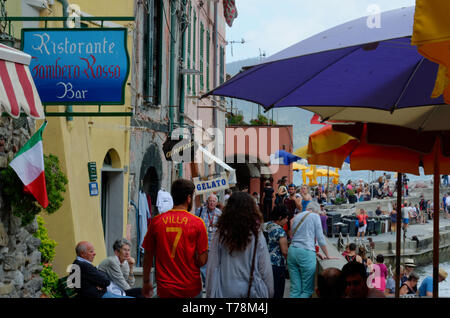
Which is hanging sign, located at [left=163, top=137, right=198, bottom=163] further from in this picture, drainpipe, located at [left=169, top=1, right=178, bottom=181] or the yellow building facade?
the yellow building facade

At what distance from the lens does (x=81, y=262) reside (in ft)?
24.6

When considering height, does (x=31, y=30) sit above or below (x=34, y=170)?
above

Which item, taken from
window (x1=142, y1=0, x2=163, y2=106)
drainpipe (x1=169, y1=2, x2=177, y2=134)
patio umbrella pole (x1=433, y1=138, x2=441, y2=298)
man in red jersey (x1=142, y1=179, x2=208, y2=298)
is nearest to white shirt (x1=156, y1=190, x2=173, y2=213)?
window (x1=142, y1=0, x2=163, y2=106)

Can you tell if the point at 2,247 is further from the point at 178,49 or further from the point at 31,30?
the point at 178,49

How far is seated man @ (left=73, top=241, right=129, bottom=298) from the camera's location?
749cm

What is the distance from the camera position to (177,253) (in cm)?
593

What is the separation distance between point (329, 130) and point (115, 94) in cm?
253

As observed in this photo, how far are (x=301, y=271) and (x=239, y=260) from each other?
12.7ft

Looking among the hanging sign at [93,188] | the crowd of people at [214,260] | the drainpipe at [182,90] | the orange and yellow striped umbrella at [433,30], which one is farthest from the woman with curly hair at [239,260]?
the drainpipe at [182,90]

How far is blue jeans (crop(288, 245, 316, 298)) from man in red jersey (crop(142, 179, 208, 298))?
328 cm

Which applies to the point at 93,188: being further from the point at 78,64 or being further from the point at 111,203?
the point at 78,64

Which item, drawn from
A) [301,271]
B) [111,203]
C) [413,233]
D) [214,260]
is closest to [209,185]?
[111,203]

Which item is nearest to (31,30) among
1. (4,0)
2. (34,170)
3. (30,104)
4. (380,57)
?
(4,0)

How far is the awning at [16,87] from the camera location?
19.3 ft
